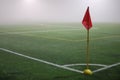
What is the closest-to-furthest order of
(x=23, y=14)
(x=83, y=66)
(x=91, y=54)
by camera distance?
(x=83, y=66) → (x=91, y=54) → (x=23, y=14)

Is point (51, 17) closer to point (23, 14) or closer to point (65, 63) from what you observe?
point (23, 14)

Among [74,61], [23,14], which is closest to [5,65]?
[74,61]

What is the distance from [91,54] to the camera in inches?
253

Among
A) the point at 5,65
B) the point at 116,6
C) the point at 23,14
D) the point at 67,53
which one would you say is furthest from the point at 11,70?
the point at 116,6

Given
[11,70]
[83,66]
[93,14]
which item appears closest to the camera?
[11,70]

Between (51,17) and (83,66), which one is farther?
(51,17)

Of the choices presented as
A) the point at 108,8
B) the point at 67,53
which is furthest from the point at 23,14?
the point at 67,53

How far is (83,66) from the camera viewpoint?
4977 millimetres

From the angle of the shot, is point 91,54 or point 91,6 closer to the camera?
point 91,54

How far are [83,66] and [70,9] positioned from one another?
30.8 meters

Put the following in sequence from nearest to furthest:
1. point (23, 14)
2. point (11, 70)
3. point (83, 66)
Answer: point (11, 70)
point (83, 66)
point (23, 14)

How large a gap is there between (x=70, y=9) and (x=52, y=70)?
3118cm

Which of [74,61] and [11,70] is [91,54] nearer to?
[74,61]

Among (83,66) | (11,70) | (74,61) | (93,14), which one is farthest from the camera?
(93,14)
